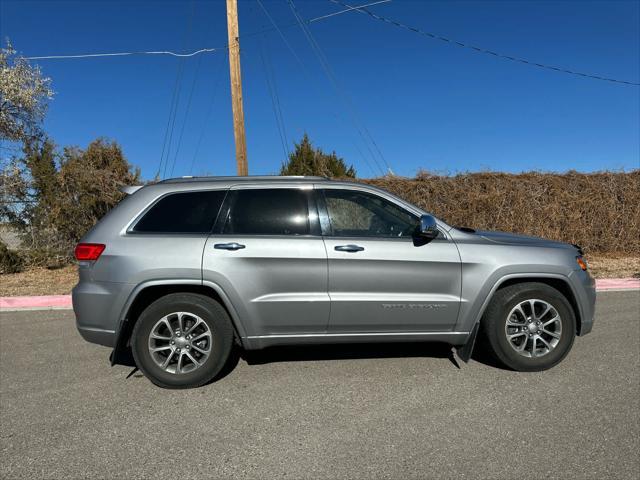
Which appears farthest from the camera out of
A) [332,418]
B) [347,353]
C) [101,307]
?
[347,353]

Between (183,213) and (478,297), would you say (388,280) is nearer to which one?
(478,297)

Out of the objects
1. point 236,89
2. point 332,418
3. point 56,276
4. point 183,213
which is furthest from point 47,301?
point 332,418

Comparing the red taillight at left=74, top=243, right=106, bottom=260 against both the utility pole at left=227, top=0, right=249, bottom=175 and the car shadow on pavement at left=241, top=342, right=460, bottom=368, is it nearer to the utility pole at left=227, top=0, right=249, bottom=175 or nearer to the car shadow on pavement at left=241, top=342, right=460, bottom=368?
the car shadow on pavement at left=241, top=342, right=460, bottom=368

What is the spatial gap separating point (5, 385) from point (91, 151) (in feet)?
25.3

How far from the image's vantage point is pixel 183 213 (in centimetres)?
409

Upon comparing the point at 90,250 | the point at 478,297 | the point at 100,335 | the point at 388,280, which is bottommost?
the point at 100,335

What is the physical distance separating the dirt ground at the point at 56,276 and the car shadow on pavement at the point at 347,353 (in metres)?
5.43

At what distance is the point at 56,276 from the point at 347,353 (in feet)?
25.9

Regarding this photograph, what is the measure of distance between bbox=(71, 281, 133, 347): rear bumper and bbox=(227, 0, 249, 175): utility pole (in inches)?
261

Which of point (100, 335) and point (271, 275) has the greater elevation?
point (271, 275)

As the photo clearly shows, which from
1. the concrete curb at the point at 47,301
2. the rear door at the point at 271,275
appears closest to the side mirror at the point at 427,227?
the rear door at the point at 271,275

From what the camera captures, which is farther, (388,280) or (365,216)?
(365,216)

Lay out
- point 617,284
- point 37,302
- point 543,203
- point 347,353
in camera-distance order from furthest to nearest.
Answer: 1. point 543,203
2. point 617,284
3. point 37,302
4. point 347,353

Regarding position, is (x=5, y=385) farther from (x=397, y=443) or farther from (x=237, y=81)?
(x=237, y=81)
